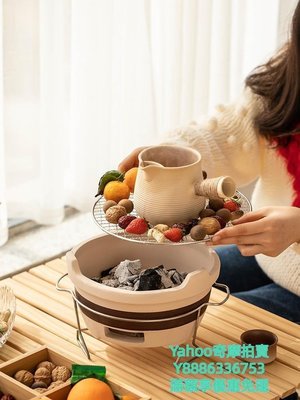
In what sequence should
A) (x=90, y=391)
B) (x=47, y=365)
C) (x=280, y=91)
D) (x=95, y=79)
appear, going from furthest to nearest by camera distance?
(x=95, y=79) < (x=280, y=91) < (x=47, y=365) < (x=90, y=391)

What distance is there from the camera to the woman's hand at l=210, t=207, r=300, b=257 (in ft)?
4.46

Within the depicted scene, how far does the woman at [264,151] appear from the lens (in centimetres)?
179

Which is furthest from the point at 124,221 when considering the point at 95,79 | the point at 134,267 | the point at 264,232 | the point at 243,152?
the point at 95,79

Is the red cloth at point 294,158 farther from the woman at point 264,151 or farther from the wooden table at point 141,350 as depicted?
the wooden table at point 141,350

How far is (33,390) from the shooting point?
127 centimetres

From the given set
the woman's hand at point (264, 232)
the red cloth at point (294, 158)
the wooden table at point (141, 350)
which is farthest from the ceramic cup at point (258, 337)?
the red cloth at point (294, 158)

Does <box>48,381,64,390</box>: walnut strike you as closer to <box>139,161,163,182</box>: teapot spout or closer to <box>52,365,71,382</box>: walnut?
<box>52,365,71,382</box>: walnut

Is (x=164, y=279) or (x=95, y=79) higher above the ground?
(x=95, y=79)

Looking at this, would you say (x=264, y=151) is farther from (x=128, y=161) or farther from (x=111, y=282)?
(x=111, y=282)

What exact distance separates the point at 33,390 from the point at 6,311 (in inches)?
8.9

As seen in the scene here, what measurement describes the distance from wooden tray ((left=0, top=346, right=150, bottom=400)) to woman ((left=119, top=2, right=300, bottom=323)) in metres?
0.48

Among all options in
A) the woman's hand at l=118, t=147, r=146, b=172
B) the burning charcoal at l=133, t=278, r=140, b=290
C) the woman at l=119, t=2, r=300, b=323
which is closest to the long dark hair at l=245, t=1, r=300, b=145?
the woman at l=119, t=2, r=300, b=323

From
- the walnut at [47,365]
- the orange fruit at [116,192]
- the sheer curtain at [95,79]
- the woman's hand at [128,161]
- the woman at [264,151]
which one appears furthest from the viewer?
the sheer curtain at [95,79]

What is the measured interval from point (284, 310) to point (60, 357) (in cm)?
55
